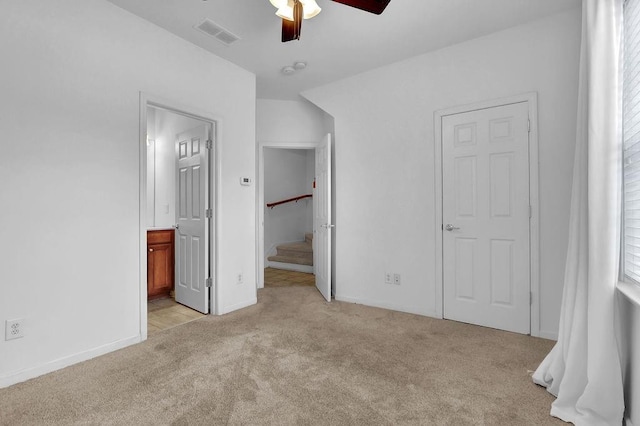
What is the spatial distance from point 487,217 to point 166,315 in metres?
A: 3.45

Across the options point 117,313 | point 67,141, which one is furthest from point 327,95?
point 117,313

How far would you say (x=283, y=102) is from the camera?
14.8 ft

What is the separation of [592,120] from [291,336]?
258 centimetres

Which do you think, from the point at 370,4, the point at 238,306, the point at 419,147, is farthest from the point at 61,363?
the point at 419,147

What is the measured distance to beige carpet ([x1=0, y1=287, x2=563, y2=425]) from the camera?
Result: 5.42ft

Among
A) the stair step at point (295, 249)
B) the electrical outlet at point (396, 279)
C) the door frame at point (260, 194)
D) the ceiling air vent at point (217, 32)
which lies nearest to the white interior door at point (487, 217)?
the electrical outlet at point (396, 279)

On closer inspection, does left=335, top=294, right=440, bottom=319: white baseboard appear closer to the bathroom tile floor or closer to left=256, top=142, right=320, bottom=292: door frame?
the bathroom tile floor

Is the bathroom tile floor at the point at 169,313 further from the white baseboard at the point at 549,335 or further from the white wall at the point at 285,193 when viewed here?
the white baseboard at the point at 549,335

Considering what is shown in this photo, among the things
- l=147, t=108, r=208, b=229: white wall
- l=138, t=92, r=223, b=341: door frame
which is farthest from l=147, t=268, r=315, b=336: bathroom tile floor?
l=147, t=108, r=208, b=229: white wall

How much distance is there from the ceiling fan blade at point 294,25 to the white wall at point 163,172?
2630 millimetres

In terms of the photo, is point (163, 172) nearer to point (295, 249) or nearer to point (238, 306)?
point (238, 306)

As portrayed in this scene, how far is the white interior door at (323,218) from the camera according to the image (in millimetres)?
3805

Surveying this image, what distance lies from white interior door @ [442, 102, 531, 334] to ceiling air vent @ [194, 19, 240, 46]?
88.9 inches

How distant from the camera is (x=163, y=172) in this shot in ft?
15.0
